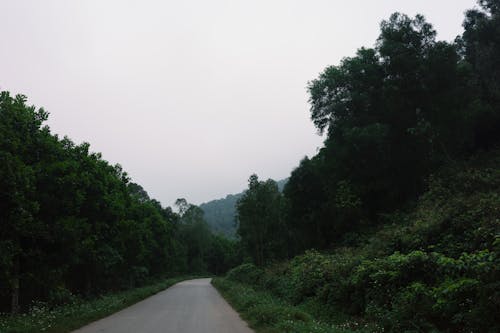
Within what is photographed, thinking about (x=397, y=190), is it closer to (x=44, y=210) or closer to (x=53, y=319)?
(x=44, y=210)

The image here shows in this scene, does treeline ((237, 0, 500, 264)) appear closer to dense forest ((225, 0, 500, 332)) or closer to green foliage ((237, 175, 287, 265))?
dense forest ((225, 0, 500, 332))

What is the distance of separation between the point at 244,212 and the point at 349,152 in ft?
59.6

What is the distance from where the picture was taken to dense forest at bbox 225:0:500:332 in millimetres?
10430

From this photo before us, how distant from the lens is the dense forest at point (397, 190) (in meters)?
10.4

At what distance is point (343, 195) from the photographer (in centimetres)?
3312

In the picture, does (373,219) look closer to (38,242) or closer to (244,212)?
(244,212)

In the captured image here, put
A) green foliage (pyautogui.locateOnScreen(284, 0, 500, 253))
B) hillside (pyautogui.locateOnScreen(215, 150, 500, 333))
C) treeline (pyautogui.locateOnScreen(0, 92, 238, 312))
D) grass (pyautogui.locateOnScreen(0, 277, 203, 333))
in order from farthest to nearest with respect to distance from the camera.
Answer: green foliage (pyautogui.locateOnScreen(284, 0, 500, 253))
treeline (pyautogui.locateOnScreen(0, 92, 238, 312))
grass (pyautogui.locateOnScreen(0, 277, 203, 333))
hillside (pyautogui.locateOnScreen(215, 150, 500, 333))

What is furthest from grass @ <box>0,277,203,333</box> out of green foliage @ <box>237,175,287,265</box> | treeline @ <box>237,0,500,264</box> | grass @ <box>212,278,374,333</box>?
green foliage @ <box>237,175,287,265</box>

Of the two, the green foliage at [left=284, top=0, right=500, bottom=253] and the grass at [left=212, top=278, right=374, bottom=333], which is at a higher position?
the green foliage at [left=284, top=0, right=500, bottom=253]

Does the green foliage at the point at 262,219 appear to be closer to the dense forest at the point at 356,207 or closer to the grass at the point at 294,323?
the dense forest at the point at 356,207

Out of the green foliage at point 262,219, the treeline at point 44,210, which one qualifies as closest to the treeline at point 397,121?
the green foliage at point 262,219

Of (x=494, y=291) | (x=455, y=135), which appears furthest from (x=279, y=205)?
(x=494, y=291)

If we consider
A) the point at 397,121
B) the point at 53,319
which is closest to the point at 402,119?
the point at 397,121

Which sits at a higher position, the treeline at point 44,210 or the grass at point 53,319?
the treeline at point 44,210
